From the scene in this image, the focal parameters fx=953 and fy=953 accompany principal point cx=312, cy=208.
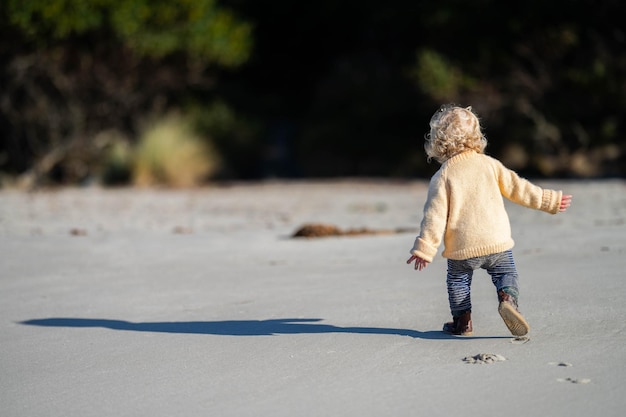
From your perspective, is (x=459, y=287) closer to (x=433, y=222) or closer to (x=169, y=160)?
(x=433, y=222)

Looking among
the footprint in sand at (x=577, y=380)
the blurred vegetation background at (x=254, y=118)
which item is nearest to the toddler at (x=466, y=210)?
the footprint in sand at (x=577, y=380)

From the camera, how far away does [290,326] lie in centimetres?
491

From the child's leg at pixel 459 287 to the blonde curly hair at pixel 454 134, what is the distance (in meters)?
0.54

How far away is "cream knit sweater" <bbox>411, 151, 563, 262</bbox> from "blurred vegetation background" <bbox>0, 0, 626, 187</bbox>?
1309 centimetres

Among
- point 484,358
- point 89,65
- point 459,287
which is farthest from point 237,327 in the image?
point 89,65

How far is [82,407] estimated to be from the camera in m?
3.64

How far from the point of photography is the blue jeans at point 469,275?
4.50m

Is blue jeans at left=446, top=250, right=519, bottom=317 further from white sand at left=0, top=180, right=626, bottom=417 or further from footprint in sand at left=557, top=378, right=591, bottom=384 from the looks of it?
footprint in sand at left=557, top=378, right=591, bottom=384

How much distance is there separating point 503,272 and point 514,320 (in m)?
0.36

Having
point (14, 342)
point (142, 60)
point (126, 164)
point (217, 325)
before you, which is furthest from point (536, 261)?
point (142, 60)

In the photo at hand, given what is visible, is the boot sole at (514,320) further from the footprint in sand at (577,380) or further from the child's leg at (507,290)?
the footprint in sand at (577,380)

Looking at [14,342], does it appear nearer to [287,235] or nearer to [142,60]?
[287,235]

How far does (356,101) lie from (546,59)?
456 cm

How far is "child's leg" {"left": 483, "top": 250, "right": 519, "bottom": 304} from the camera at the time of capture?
4473mm
